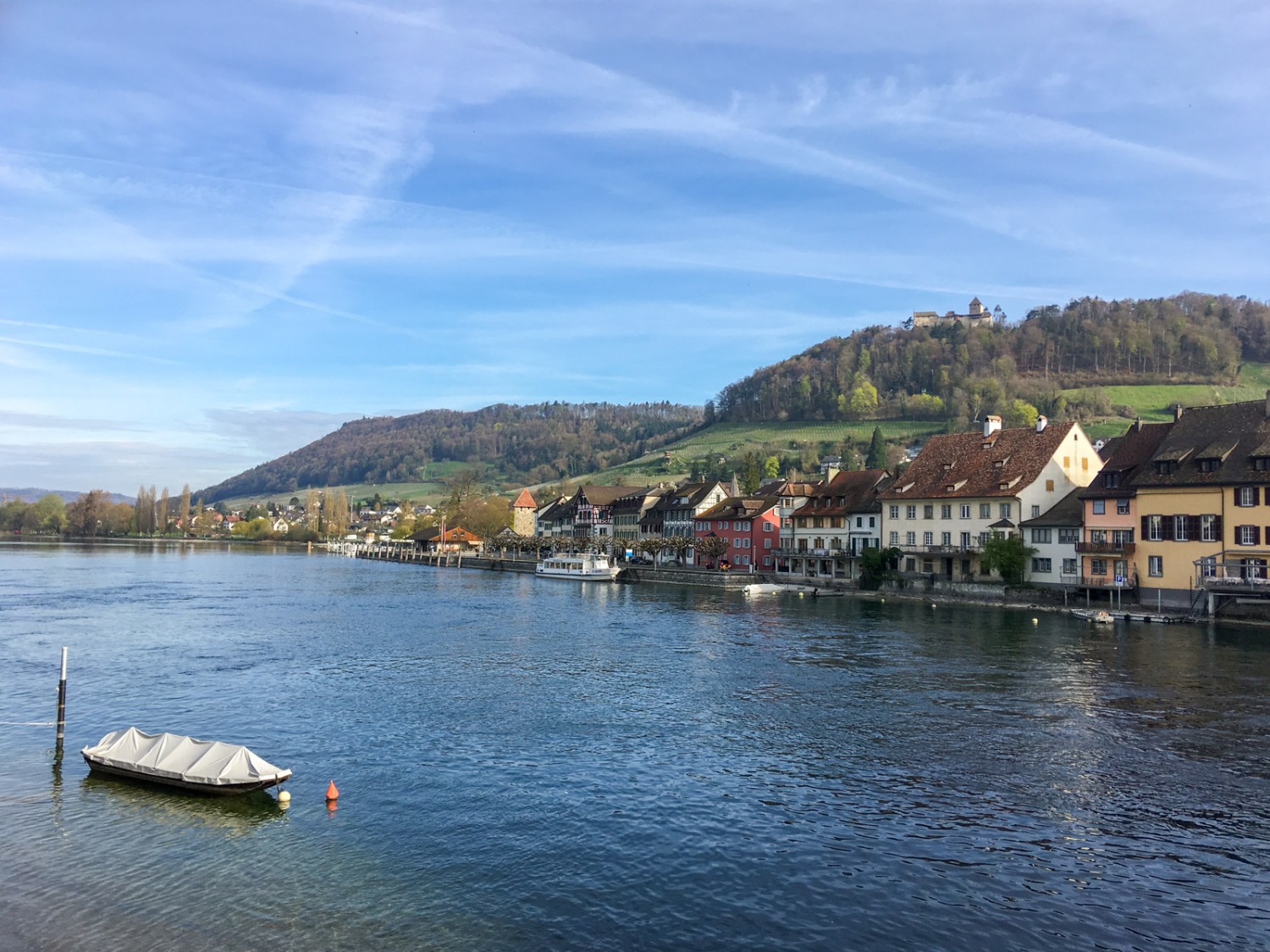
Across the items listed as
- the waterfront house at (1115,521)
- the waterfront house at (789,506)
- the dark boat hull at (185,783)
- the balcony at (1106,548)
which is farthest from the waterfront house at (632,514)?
the dark boat hull at (185,783)

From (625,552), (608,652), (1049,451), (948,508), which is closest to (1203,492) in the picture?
(1049,451)

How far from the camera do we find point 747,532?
114m

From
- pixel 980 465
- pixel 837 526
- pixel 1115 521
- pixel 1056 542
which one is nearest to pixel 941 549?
pixel 980 465

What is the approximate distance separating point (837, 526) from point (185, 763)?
80263mm

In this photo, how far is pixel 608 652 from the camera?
165 feet

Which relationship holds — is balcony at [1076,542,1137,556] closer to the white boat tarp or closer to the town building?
the town building

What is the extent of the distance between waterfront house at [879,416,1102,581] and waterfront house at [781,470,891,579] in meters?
4.54

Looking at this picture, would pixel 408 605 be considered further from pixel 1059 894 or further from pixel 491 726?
pixel 1059 894

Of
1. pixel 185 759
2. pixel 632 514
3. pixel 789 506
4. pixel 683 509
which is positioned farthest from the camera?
pixel 632 514

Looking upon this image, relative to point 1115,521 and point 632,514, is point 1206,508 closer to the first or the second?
point 1115,521

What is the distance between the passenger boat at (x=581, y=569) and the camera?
11856cm

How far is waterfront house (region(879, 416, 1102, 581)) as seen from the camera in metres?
77.4

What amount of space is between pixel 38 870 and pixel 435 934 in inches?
364

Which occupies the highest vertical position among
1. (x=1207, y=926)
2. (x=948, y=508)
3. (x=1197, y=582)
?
(x=948, y=508)
